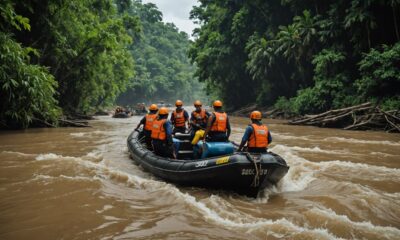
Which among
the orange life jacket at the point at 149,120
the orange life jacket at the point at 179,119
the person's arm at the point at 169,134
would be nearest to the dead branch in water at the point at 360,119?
the orange life jacket at the point at 179,119

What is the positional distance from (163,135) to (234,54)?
25847 millimetres

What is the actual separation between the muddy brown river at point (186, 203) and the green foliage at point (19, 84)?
3.96m

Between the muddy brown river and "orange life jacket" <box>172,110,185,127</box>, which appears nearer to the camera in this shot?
the muddy brown river

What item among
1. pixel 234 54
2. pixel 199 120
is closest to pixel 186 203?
pixel 199 120

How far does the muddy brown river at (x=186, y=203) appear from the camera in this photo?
4.07 meters

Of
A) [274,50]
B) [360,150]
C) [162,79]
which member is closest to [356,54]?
[274,50]

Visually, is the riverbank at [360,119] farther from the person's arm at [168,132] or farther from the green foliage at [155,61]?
the green foliage at [155,61]

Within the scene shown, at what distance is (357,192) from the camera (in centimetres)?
575

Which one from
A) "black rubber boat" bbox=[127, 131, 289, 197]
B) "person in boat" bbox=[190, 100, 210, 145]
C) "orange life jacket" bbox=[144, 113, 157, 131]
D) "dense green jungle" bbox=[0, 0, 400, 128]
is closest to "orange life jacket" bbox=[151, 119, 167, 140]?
"black rubber boat" bbox=[127, 131, 289, 197]

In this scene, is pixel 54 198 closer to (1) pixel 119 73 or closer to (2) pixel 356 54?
(2) pixel 356 54

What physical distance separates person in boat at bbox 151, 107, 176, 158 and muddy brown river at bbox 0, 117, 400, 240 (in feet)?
2.22

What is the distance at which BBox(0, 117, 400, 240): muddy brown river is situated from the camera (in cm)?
407

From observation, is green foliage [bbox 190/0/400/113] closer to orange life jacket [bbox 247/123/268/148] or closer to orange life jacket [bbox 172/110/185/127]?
orange life jacket [bbox 172/110/185/127]

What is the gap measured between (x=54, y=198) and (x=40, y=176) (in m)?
1.61
